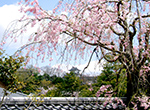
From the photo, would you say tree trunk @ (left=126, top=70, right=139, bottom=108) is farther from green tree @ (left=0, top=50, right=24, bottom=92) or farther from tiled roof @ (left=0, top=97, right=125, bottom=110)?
green tree @ (left=0, top=50, right=24, bottom=92)

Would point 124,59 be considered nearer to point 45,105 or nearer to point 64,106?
point 64,106

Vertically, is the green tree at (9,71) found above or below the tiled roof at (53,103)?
above

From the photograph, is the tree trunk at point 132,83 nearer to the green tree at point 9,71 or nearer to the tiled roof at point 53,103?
the tiled roof at point 53,103

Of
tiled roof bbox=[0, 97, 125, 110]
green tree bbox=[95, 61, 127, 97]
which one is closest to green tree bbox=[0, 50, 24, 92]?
tiled roof bbox=[0, 97, 125, 110]

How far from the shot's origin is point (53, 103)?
2.29m

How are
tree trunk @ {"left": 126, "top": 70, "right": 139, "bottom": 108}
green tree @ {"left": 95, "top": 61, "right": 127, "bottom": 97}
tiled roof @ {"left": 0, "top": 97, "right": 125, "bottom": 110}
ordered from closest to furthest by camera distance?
tiled roof @ {"left": 0, "top": 97, "right": 125, "bottom": 110} → green tree @ {"left": 95, "top": 61, "right": 127, "bottom": 97} → tree trunk @ {"left": 126, "top": 70, "right": 139, "bottom": 108}

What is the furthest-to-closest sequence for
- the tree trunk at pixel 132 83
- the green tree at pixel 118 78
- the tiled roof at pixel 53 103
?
the tree trunk at pixel 132 83 → the green tree at pixel 118 78 → the tiled roof at pixel 53 103

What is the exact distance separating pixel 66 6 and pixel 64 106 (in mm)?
1659

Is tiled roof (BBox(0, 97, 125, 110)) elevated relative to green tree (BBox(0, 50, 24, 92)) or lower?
lower

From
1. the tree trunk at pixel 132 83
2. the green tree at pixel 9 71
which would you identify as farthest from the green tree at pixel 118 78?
the green tree at pixel 9 71

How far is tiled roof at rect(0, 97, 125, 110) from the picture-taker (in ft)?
6.84

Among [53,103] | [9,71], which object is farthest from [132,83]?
[9,71]

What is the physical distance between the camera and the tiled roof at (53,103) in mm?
2084

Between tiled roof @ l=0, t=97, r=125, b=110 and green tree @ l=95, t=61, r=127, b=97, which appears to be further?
green tree @ l=95, t=61, r=127, b=97
